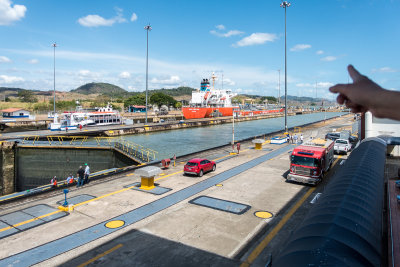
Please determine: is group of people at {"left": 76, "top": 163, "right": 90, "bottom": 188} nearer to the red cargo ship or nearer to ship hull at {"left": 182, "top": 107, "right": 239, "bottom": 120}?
ship hull at {"left": 182, "top": 107, "right": 239, "bottom": 120}

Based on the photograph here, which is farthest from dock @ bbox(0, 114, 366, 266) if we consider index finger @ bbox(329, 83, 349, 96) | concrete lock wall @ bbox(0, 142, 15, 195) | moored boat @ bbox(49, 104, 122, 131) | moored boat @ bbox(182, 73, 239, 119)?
moored boat @ bbox(182, 73, 239, 119)

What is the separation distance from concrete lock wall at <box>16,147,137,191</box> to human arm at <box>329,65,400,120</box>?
29948 mm

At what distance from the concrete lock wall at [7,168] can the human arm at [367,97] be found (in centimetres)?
3613

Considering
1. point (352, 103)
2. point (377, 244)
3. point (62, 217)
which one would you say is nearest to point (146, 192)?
point (62, 217)

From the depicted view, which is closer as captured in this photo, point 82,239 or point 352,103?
point 352,103

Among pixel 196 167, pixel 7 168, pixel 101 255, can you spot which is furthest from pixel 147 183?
pixel 7 168

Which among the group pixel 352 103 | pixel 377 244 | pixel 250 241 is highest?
pixel 352 103

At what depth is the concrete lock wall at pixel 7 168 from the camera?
97.2 feet

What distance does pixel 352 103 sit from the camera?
222 centimetres

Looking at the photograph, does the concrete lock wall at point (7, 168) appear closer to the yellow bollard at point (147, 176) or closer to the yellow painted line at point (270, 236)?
the yellow bollard at point (147, 176)

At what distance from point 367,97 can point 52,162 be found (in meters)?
34.6

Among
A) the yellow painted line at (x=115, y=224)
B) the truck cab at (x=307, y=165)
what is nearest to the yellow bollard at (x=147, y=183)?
the yellow painted line at (x=115, y=224)

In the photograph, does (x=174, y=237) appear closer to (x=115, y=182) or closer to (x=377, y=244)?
(x=377, y=244)

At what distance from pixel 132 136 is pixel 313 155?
1635 inches
